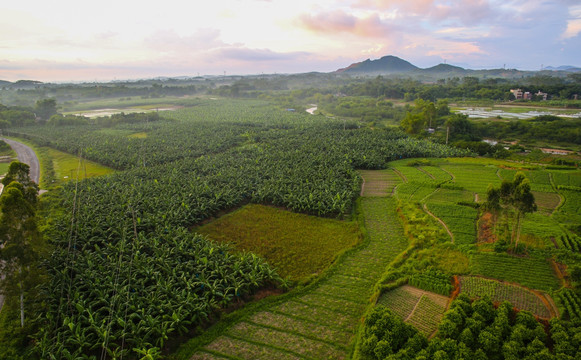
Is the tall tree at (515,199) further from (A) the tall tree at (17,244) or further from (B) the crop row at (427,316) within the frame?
(A) the tall tree at (17,244)

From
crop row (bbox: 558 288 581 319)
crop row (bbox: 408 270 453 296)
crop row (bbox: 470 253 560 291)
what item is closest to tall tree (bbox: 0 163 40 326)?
crop row (bbox: 408 270 453 296)

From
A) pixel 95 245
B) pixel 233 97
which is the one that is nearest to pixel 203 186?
pixel 95 245

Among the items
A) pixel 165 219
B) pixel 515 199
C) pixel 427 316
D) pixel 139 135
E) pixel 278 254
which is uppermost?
pixel 139 135

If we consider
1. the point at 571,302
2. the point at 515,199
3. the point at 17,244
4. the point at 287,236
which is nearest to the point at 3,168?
the point at 17,244

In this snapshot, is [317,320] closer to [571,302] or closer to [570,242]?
[571,302]

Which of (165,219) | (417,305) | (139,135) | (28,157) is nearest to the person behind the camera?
(417,305)

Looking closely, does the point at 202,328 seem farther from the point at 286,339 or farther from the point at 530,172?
the point at 530,172
